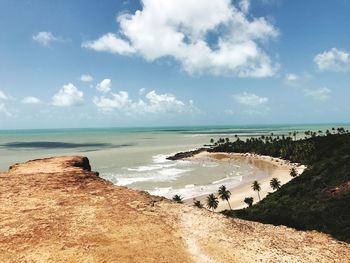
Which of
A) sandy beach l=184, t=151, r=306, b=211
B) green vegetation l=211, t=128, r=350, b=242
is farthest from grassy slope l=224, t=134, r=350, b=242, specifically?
sandy beach l=184, t=151, r=306, b=211

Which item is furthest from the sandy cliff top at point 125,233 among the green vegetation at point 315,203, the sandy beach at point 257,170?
the sandy beach at point 257,170

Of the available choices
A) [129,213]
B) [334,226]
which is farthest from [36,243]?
[334,226]

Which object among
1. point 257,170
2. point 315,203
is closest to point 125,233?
point 315,203

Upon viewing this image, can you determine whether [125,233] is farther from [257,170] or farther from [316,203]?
[257,170]

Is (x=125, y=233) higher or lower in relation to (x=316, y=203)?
higher

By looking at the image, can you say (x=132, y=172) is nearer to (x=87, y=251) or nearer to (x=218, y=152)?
(x=218, y=152)

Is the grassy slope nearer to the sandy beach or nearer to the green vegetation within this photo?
the green vegetation
